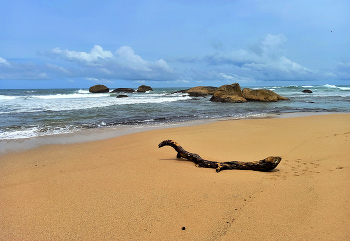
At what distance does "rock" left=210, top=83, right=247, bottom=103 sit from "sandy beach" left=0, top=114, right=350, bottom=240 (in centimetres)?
1821

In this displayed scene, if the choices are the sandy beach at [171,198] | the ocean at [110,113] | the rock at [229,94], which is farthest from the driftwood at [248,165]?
the rock at [229,94]

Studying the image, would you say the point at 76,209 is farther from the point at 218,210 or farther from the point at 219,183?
the point at 219,183

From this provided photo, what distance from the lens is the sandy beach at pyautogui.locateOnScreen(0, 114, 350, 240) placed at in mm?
2074

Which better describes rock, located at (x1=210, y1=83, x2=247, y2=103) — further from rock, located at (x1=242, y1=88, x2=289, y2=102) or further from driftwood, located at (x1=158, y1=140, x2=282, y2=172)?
driftwood, located at (x1=158, y1=140, x2=282, y2=172)

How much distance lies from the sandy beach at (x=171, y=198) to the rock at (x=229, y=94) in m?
18.2

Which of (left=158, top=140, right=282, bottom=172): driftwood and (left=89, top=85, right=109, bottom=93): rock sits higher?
(left=89, top=85, right=109, bottom=93): rock

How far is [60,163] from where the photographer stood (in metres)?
4.28

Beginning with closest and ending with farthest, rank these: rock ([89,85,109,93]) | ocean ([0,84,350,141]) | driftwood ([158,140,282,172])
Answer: driftwood ([158,140,282,172]), ocean ([0,84,350,141]), rock ([89,85,109,93])

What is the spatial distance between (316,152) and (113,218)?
13.9 feet

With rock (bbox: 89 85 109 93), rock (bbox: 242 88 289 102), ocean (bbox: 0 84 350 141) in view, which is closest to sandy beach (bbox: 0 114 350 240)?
ocean (bbox: 0 84 350 141)

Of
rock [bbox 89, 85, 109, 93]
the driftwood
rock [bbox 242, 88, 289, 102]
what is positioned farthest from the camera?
rock [bbox 89, 85, 109, 93]

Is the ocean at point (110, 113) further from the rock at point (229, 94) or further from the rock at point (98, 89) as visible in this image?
the rock at point (98, 89)

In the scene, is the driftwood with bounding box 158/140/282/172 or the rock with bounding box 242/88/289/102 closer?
the driftwood with bounding box 158/140/282/172

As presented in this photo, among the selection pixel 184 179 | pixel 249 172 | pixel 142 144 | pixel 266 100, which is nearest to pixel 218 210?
pixel 184 179
